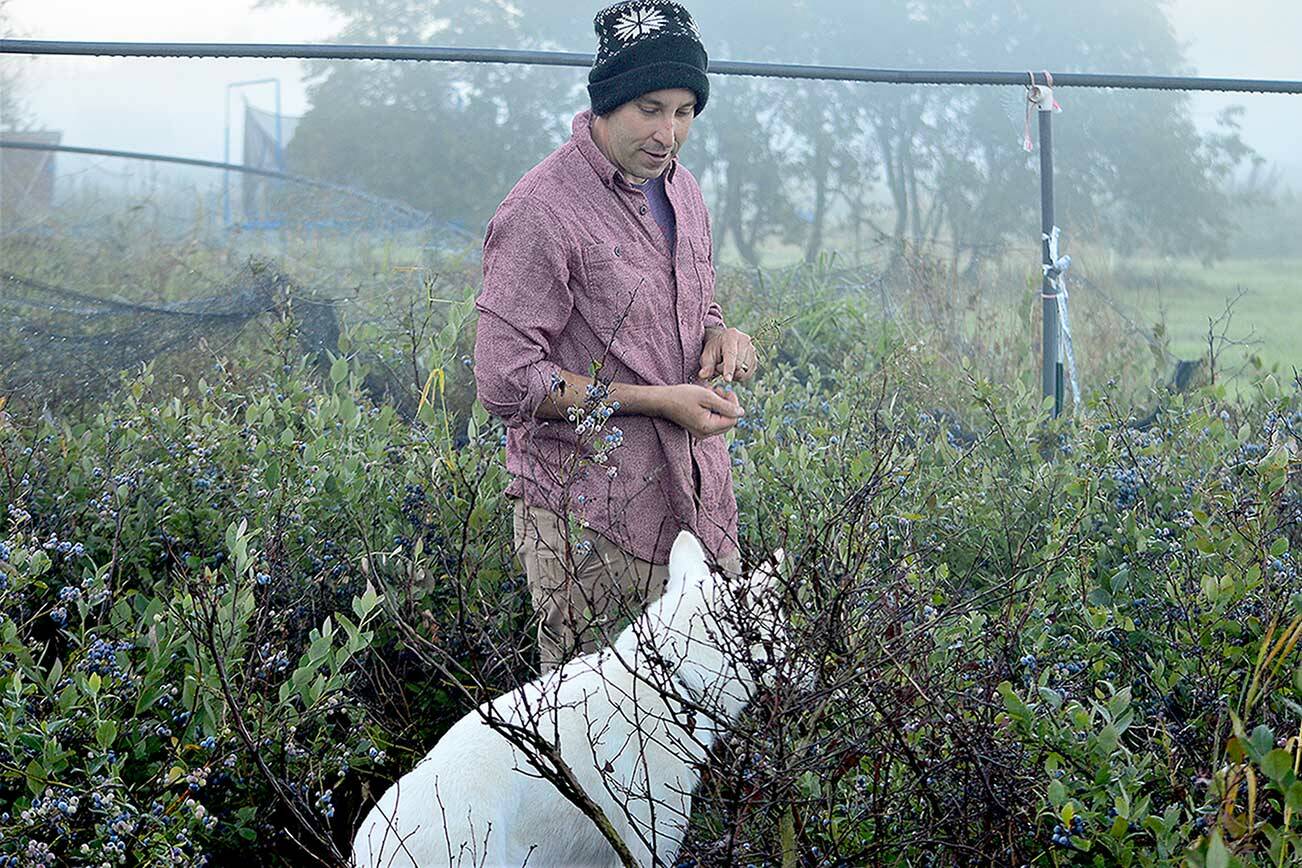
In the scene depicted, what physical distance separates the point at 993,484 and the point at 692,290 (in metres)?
1.53

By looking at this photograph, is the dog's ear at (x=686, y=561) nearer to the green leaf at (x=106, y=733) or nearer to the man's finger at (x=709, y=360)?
the man's finger at (x=709, y=360)

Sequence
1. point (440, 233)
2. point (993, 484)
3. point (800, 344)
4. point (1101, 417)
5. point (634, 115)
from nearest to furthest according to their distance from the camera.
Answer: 1. point (634, 115)
2. point (993, 484)
3. point (1101, 417)
4. point (800, 344)
5. point (440, 233)

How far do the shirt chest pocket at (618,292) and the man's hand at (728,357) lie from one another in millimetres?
170

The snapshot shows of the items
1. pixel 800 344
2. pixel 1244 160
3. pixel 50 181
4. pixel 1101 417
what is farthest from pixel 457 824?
pixel 1244 160

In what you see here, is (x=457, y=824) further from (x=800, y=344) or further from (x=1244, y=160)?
(x=1244, y=160)

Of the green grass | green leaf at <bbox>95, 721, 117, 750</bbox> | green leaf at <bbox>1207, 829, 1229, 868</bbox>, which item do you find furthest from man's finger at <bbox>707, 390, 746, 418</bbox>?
the green grass

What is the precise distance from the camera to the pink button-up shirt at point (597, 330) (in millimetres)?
2891

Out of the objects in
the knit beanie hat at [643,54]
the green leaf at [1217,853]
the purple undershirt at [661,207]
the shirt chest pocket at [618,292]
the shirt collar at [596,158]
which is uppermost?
the knit beanie hat at [643,54]

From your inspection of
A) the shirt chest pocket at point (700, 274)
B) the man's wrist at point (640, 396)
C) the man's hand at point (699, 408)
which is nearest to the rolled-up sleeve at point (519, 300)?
the man's wrist at point (640, 396)

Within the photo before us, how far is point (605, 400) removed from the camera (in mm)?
2738

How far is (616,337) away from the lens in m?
3.00

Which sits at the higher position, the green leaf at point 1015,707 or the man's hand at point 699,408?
the man's hand at point 699,408

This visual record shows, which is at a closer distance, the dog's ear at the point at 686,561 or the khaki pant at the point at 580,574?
the dog's ear at the point at 686,561

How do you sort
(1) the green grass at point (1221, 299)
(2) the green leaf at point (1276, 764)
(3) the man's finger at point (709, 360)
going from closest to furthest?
1. (2) the green leaf at point (1276, 764)
2. (3) the man's finger at point (709, 360)
3. (1) the green grass at point (1221, 299)
